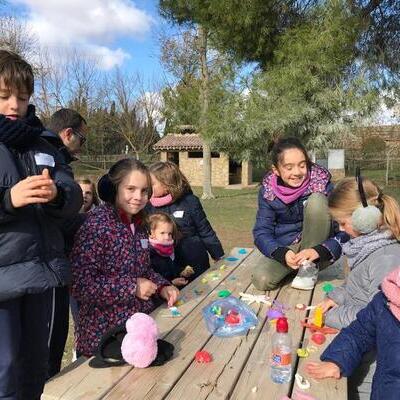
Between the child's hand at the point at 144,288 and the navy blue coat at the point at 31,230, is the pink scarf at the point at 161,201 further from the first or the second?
the navy blue coat at the point at 31,230

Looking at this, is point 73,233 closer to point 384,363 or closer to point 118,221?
point 118,221

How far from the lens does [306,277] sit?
3336 millimetres

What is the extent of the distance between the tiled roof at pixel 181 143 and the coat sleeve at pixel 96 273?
23865 millimetres

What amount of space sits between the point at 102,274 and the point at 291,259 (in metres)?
1.37

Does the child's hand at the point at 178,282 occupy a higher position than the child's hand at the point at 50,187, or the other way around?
the child's hand at the point at 50,187

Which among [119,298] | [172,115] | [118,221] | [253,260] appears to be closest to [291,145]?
[253,260]

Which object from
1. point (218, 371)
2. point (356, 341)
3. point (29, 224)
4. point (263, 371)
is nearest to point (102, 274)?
point (29, 224)

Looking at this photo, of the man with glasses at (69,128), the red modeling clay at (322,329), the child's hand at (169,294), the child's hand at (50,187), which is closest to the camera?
the child's hand at (50,187)

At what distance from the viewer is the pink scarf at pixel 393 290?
186cm

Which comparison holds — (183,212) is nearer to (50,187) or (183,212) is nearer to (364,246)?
(364,246)

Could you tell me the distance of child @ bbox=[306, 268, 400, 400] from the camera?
1893 mm

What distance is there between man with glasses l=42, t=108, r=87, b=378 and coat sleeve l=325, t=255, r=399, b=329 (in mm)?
1523

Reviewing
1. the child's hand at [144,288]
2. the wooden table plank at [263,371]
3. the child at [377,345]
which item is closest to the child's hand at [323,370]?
the child at [377,345]

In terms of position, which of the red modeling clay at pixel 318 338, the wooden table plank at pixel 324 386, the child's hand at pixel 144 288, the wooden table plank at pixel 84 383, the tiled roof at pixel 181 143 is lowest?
the wooden table plank at pixel 324 386
